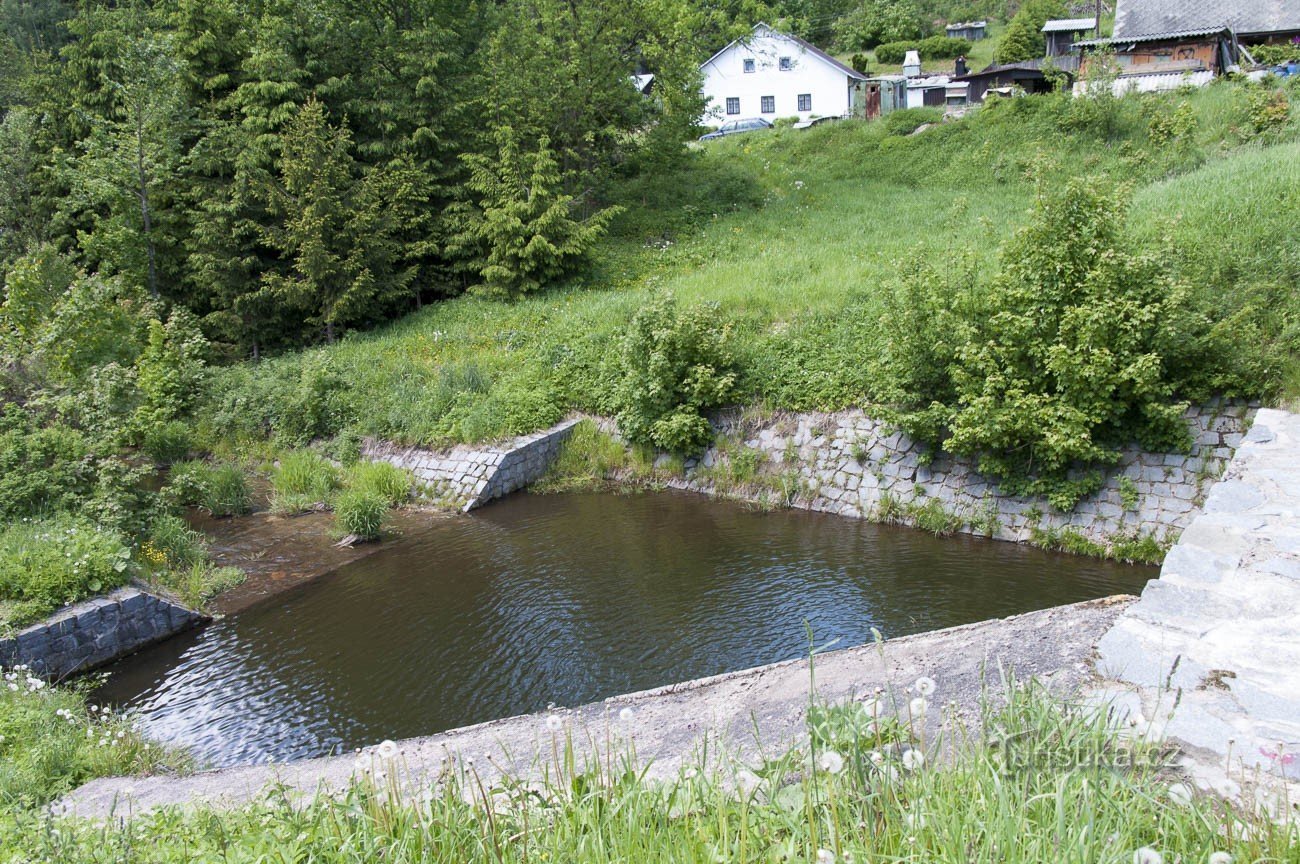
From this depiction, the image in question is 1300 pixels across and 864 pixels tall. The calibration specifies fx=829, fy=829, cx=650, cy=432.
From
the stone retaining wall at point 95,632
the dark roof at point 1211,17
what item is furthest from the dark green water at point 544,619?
the dark roof at point 1211,17

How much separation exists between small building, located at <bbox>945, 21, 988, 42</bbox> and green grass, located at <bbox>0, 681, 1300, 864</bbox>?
206 ft

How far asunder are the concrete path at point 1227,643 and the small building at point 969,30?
192ft

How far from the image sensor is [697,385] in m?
14.4

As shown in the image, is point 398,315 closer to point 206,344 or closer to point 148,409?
point 206,344

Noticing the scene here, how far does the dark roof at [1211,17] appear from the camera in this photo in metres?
27.5

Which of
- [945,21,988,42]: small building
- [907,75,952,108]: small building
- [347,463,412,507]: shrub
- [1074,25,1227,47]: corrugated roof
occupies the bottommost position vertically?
[347,463,412,507]: shrub

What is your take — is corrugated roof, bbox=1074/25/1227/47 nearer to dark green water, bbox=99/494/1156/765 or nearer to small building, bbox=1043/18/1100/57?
small building, bbox=1043/18/1100/57

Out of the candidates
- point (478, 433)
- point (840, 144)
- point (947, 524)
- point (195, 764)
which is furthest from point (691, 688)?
point (840, 144)

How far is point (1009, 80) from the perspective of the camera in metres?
37.9

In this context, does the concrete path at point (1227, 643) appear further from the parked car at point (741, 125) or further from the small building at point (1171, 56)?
the parked car at point (741, 125)

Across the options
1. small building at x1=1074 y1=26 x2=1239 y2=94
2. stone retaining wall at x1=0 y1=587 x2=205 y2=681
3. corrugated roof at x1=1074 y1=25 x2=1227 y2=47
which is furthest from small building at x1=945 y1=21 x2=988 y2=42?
stone retaining wall at x1=0 y1=587 x2=205 y2=681

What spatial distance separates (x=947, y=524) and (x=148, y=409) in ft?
53.2

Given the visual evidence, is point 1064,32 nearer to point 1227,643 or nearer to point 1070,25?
point 1070,25

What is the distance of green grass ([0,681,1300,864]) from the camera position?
112 inches
